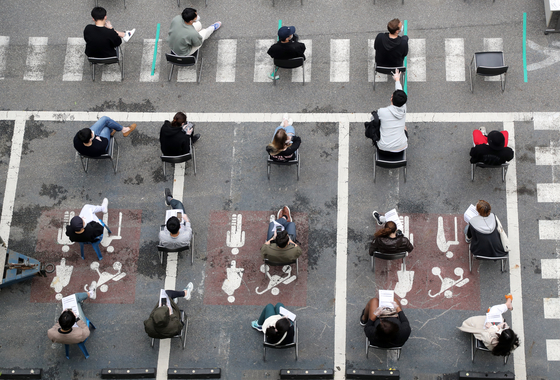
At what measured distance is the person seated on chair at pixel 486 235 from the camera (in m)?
11.5

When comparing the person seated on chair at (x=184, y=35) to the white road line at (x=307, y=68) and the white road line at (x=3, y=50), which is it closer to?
the white road line at (x=307, y=68)

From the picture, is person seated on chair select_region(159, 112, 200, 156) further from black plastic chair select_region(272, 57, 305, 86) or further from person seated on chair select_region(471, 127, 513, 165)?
person seated on chair select_region(471, 127, 513, 165)

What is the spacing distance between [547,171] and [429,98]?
2984 mm

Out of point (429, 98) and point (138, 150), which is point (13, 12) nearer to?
point (138, 150)

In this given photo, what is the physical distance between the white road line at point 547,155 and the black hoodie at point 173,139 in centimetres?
753

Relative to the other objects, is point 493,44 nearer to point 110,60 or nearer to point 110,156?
point 110,60

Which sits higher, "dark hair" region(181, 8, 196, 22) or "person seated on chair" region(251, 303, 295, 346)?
"dark hair" region(181, 8, 196, 22)

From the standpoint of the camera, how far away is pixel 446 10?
46.7 feet

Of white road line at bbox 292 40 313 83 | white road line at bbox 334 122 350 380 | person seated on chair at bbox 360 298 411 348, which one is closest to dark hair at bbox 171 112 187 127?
white road line at bbox 292 40 313 83

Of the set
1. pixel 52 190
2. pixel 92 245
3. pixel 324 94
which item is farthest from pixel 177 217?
pixel 324 94

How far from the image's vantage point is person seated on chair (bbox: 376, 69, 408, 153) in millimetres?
12086

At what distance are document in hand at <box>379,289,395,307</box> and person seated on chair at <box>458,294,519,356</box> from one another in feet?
5.04

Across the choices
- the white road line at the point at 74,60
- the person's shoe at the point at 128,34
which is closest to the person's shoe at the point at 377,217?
the person's shoe at the point at 128,34

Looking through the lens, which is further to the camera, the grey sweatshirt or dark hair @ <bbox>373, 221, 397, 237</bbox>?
the grey sweatshirt
